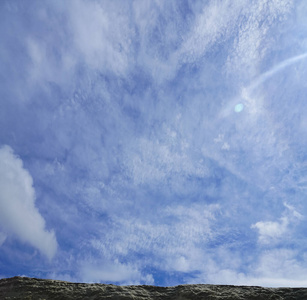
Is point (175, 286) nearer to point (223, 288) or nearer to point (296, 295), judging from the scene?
point (223, 288)

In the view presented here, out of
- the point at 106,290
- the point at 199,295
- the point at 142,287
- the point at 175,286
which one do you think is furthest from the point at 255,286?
the point at 106,290

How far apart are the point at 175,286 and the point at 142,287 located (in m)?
1.99

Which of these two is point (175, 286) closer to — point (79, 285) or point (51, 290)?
point (79, 285)

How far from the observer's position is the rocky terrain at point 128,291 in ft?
44.6

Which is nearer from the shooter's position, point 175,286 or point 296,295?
point 296,295

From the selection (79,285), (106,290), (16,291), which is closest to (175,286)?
(106,290)

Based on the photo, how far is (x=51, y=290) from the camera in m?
14.5

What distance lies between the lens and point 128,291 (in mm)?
14641

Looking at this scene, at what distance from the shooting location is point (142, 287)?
15.3 metres

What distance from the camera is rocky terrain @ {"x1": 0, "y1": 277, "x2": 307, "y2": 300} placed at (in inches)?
535

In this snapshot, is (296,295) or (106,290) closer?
(296,295)

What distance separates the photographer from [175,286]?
49.9ft

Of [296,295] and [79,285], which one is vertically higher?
[79,285]

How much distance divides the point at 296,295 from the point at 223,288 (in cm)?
369
